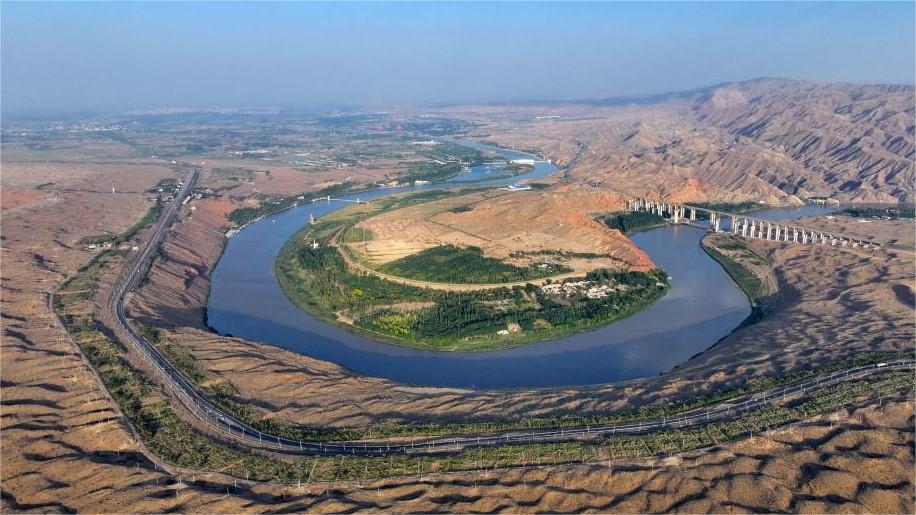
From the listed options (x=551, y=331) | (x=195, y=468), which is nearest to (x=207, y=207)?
(x=551, y=331)

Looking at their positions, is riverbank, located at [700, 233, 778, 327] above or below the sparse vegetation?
below

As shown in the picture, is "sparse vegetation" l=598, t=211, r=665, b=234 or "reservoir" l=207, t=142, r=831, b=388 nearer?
"reservoir" l=207, t=142, r=831, b=388

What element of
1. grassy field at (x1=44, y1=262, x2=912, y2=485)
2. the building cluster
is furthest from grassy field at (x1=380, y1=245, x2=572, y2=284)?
grassy field at (x1=44, y1=262, x2=912, y2=485)

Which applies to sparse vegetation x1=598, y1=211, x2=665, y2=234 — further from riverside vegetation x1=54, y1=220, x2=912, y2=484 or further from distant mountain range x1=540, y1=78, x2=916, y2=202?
riverside vegetation x1=54, y1=220, x2=912, y2=484

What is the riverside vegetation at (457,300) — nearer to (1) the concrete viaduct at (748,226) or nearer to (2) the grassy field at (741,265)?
(2) the grassy field at (741,265)

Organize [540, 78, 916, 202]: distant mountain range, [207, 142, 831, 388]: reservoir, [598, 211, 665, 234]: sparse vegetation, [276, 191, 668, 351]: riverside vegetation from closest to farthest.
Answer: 1. [207, 142, 831, 388]: reservoir
2. [276, 191, 668, 351]: riverside vegetation
3. [598, 211, 665, 234]: sparse vegetation
4. [540, 78, 916, 202]: distant mountain range

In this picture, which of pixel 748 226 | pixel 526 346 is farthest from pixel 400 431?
pixel 748 226

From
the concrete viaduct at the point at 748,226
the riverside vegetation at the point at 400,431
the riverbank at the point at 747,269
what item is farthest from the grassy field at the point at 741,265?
the riverside vegetation at the point at 400,431

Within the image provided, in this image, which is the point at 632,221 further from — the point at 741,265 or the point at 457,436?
the point at 457,436
